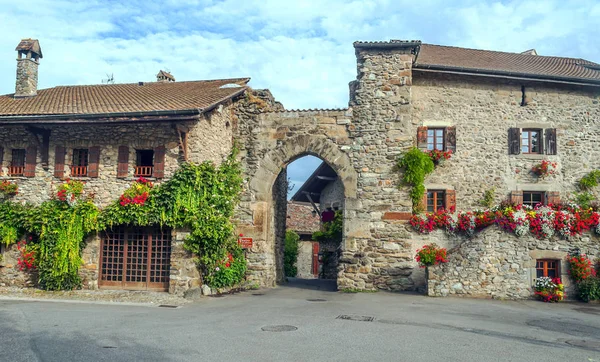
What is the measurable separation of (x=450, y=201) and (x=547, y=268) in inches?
146

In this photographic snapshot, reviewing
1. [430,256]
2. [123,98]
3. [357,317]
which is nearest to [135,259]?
[123,98]

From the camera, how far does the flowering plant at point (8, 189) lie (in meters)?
A: 15.0

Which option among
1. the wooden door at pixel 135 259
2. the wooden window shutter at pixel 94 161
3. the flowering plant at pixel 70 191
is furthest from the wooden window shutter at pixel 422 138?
the flowering plant at pixel 70 191

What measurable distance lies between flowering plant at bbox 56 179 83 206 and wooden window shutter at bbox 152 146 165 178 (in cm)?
218

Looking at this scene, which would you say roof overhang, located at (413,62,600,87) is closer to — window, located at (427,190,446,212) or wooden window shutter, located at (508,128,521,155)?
wooden window shutter, located at (508,128,521,155)

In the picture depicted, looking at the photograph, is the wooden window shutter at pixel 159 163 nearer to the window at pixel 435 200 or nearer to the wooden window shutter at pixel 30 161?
the wooden window shutter at pixel 30 161

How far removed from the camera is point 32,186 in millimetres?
15000

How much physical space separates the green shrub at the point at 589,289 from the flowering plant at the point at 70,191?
13.9 meters

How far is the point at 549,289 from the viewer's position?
44.5 feet

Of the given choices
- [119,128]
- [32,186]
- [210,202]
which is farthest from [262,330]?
[32,186]

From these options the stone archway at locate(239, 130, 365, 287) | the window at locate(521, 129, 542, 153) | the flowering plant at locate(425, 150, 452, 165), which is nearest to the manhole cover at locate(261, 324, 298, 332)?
the stone archway at locate(239, 130, 365, 287)

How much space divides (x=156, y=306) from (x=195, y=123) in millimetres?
5218

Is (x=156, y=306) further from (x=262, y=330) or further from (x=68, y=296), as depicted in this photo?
(x=262, y=330)

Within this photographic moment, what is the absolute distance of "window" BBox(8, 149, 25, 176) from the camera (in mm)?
15344
